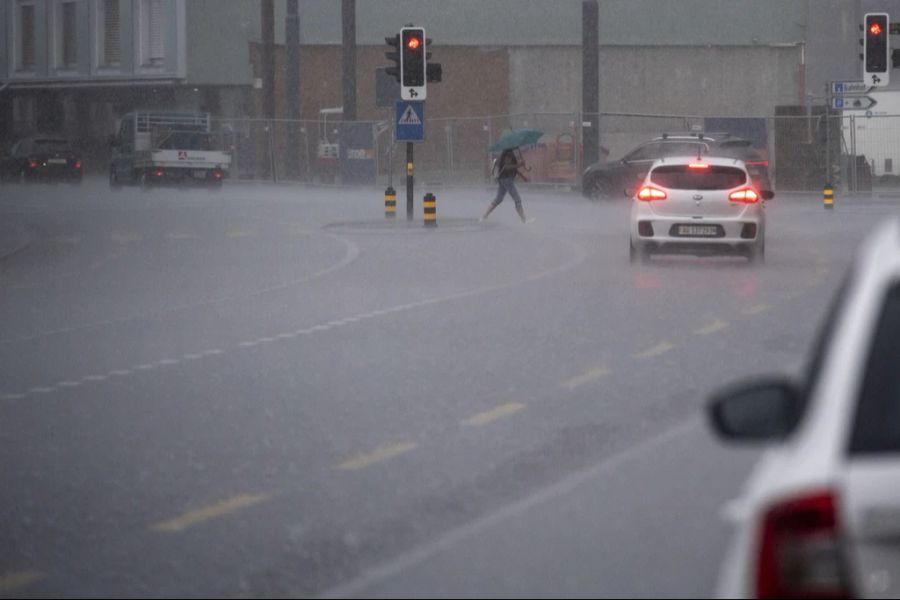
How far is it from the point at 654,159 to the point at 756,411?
129 feet

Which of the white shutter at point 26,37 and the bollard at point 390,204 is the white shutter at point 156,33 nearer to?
the white shutter at point 26,37

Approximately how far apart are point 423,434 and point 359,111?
195 ft

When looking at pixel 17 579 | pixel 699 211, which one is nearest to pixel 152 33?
Result: pixel 699 211

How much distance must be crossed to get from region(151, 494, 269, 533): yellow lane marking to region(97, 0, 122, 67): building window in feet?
208

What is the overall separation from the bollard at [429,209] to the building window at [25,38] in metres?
44.4

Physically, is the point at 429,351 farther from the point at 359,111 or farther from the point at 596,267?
the point at 359,111

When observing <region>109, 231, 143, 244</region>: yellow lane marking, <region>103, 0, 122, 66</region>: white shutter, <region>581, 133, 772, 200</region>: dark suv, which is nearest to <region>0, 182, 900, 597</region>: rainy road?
<region>109, 231, 143, 244</region>: yellow lane marking

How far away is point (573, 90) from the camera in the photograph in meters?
69.0

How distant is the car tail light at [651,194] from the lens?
24.1 m

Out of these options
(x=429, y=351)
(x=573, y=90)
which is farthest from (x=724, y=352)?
(x=573, y=90)

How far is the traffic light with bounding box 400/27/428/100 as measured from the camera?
34.4 metres

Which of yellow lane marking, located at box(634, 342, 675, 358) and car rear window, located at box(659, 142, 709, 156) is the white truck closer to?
car rear window, located at box(659, 142, 709, 156)

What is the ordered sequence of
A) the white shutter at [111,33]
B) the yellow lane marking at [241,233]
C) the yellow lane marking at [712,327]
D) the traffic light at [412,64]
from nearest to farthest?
the yellow lane marking at [712,327] → the yellow lane marking at [241,233] → the traffic light at [412,64] → the white shutter at [111,33]

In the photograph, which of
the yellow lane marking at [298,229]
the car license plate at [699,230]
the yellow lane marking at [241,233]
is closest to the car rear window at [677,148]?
the yellow lane marking at [298,229]
